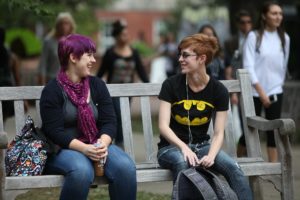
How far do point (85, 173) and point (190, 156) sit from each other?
0.78m

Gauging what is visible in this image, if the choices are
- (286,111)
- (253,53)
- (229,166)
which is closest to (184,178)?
(229,166)

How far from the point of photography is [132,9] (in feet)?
196

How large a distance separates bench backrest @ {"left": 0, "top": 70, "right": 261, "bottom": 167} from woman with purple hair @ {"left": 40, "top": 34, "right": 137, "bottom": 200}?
1.55 ft

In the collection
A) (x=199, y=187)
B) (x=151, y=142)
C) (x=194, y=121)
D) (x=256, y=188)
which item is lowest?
(x=256, y=188)

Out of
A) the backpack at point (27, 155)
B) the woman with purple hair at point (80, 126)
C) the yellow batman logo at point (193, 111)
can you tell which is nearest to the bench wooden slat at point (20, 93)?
the woman with purple hair at point (80, 126)

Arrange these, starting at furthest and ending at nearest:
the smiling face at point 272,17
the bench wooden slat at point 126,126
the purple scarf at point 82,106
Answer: the smiling face at point 272,17, the bench wooden slat at point 126,126, the purple scarf at point 82,106

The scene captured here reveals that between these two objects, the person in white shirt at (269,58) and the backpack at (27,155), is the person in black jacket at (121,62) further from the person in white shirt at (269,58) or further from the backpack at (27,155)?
the backpack at (27,155)

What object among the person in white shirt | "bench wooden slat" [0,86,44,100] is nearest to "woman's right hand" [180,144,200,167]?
"bench wooden slat" [0,86,44,100]

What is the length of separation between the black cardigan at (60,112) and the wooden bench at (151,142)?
30 cm

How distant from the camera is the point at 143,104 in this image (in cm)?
669

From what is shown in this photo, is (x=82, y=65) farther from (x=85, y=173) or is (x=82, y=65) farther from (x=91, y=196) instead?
(x=91, y=196)

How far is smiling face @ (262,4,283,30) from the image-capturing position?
812 centimetres

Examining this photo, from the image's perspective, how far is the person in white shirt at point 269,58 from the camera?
26.7 feet

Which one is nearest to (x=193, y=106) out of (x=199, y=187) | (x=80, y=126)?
(x=199, y=187)
